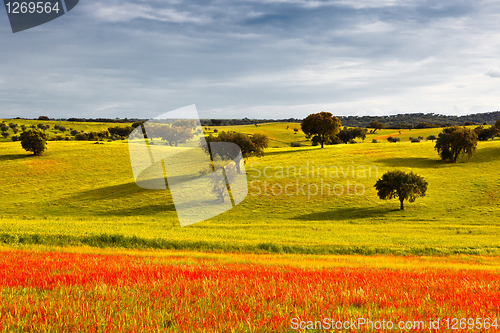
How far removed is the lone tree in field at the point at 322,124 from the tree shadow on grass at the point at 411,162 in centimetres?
2631

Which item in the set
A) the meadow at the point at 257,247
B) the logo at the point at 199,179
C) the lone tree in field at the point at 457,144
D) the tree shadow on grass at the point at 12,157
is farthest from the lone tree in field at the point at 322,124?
the tree shadow on grass at the point at 12,157

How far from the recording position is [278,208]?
165ft

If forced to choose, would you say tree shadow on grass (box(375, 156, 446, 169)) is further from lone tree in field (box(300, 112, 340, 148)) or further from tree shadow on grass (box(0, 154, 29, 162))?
tree shadow on grass (box(0, 154, 29, 162))

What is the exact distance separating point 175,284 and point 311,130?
107 metres

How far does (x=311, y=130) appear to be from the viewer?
108 meters


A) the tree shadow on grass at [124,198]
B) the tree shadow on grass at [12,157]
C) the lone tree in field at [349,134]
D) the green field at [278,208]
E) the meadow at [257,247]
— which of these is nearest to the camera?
the meadow at [257,247]

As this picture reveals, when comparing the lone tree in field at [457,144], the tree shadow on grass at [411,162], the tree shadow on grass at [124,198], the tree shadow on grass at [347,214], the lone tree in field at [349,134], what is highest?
the lone tree in field at [349,134]

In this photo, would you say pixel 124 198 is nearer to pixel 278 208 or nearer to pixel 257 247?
pixel 278 208

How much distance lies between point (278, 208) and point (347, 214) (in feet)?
36.1

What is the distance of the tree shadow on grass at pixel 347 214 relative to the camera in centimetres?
4562

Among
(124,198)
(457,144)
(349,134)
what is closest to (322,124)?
(457,144)

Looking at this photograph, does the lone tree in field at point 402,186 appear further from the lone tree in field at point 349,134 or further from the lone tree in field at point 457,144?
the lone tree in field at point 349,134

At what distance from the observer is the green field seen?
2261 cm

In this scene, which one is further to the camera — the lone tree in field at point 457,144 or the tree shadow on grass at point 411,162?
the tree shadow on grass at point 411,162
